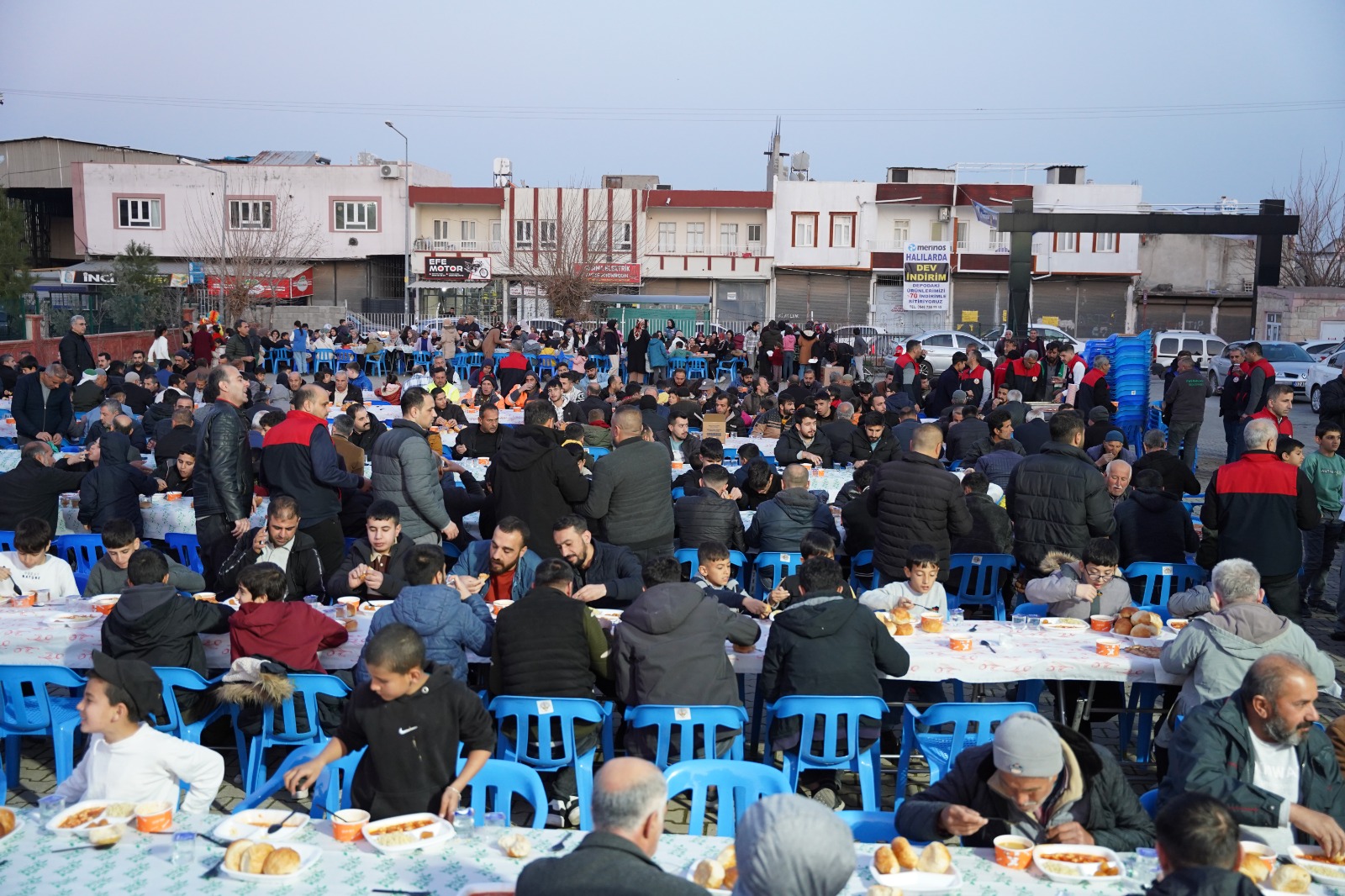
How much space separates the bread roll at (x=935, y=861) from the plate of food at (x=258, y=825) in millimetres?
1993

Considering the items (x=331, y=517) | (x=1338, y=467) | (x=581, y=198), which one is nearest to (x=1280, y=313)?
(x=581, y=198)

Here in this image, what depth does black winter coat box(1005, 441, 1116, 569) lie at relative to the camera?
7582 mm

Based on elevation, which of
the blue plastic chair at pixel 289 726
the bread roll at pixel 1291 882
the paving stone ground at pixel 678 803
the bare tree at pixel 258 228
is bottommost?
the paving stone ground at pixel 678 803

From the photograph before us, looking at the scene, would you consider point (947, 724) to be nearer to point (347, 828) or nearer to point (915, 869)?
point (915, 869)

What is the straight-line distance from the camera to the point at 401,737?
14.1ft

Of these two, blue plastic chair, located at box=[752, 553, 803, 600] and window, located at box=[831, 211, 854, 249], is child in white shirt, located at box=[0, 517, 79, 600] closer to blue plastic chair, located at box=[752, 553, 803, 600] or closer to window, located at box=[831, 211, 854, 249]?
blue plastic chair, located at box=[752, 553, 803, 600]

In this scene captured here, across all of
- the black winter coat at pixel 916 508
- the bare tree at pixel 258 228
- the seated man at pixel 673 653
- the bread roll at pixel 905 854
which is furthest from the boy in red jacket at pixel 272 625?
the bare tree at pixel 258 228

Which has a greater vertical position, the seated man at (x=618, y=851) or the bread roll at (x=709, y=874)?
the seated man at (x=618, y=851)

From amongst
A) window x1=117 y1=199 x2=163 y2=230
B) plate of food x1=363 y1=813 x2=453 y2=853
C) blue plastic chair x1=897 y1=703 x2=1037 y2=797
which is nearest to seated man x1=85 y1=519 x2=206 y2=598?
plate of food x1=363 y1=813 x2=453 y2=853

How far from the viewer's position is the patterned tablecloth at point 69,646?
5832 millimetres

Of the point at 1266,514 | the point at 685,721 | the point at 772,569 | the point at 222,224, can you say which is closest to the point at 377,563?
the point at 685,721

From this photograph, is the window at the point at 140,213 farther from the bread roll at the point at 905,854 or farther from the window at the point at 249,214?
the bread roll at the point at 905,854

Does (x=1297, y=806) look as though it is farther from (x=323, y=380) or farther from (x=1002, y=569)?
(x=323, y=380)

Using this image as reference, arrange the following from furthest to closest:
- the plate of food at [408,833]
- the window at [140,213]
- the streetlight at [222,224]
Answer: the window at [140,213] → the streetlight at [222,224] → the plate of food at [408,833]
